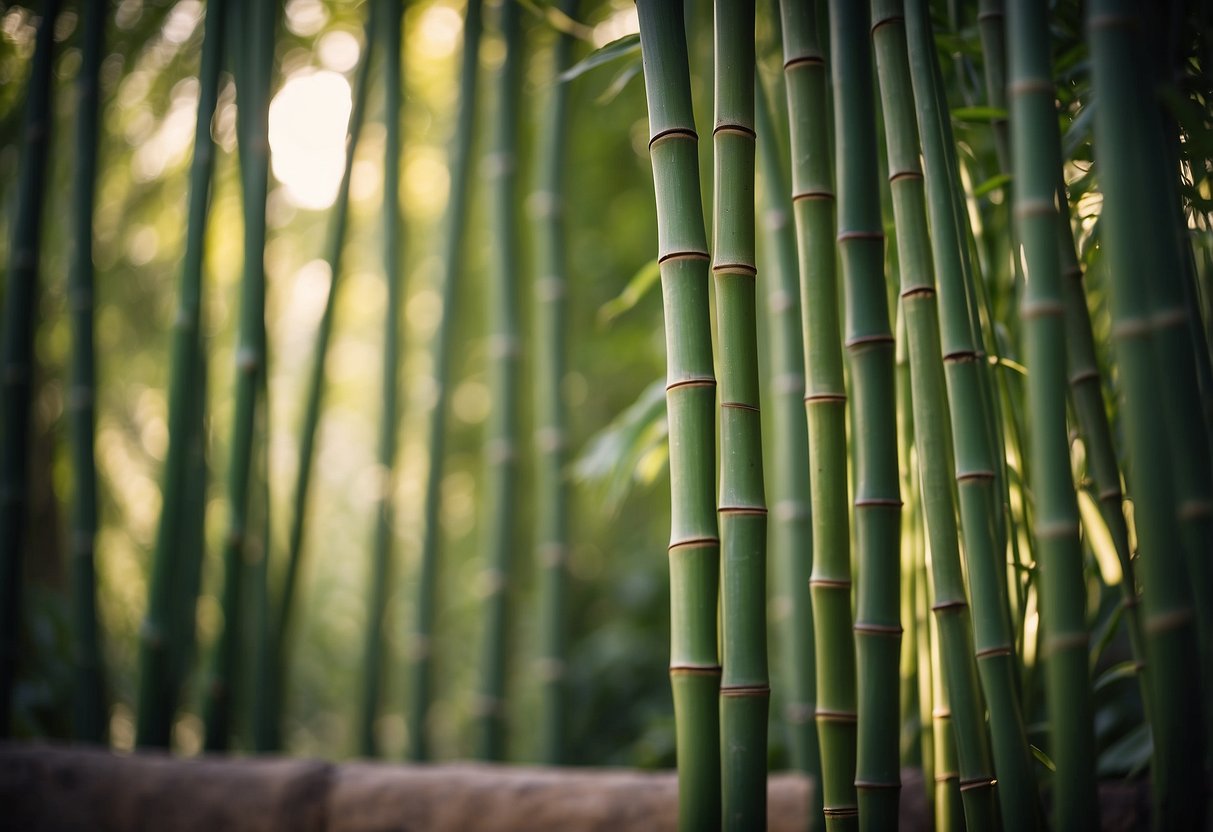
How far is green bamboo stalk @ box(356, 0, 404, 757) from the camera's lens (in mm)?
1527

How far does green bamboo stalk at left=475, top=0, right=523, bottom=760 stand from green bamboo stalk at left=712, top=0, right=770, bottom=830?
2.94 ft

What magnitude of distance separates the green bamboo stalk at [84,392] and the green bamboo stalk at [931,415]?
1243 millimetres

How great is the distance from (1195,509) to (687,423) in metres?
0.33

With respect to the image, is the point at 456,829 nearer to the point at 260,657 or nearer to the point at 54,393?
the point at 260,657

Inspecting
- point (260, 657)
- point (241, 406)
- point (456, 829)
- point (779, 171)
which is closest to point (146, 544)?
point (260, 657)

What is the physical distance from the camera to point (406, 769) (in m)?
1.27

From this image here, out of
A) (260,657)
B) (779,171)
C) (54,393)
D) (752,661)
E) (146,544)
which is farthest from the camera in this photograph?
(146,544)

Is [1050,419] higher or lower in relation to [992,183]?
lower

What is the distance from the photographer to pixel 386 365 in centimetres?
165

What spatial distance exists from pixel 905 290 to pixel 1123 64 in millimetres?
217

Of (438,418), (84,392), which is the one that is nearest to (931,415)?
(438,418)

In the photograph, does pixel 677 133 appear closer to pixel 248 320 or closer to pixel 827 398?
pixel 827 398

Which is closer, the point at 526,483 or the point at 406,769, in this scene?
the point at 406,769

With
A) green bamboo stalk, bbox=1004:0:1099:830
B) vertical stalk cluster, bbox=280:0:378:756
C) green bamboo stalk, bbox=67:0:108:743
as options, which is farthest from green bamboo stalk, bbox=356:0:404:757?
green bamboo stalk, bbox=1004:0:1099:830
